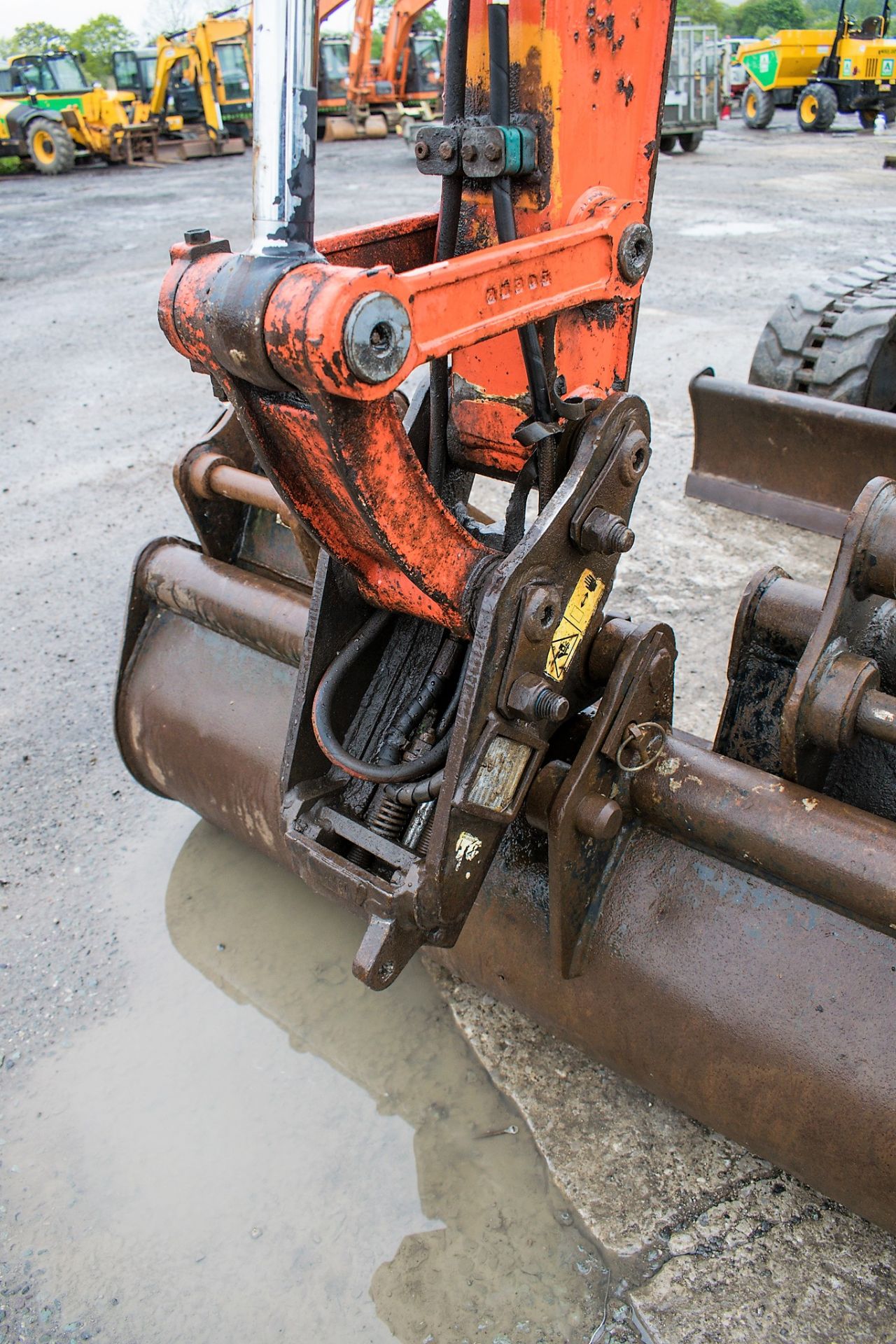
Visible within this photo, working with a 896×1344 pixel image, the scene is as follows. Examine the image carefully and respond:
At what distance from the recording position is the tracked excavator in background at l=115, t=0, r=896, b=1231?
1.62m

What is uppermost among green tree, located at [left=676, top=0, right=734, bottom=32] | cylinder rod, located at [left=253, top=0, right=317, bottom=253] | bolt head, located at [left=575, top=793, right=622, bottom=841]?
green tree, located at [left=676, top=0, right=734, bottom=32]

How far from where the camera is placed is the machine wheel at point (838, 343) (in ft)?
13.8

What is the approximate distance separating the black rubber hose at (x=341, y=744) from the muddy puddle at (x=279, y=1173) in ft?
2.51

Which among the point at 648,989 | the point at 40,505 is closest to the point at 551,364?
the point at 648,989

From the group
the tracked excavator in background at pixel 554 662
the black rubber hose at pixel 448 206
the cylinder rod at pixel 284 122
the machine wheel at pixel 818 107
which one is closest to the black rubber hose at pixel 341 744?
the tracked excavator in background at pixel 554 662

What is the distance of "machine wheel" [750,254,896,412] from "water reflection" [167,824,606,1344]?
2.95m

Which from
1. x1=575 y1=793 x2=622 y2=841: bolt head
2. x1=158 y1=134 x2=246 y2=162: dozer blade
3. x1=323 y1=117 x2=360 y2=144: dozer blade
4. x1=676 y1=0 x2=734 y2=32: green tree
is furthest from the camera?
x1=676 y1=0 x2=734 y2=32: green tree

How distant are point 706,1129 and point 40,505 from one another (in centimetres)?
401

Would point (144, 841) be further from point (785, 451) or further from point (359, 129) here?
point (359, 129)

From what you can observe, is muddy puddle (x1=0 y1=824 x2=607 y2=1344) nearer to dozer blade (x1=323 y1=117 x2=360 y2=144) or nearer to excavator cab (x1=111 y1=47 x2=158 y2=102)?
dozer blade (x1=323 y1=117 x2=360 y2=144)

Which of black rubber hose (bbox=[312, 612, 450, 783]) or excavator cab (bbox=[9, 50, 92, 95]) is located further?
excavator cab (bbox=[9, 50, 92, 95])

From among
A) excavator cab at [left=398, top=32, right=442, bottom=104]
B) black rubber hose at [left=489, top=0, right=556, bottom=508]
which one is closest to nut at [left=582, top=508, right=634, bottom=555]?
black rubber hose at [left=489, top=0, right=556, bottom=508]

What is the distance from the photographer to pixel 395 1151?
2.14 metres

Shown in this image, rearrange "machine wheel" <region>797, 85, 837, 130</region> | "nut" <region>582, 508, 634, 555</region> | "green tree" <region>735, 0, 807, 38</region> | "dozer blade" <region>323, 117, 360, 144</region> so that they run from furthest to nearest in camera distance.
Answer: "green tree" <region>735, 0, 807, 38</region> < "dozer blade" <region>323, 117, 360, 144</region> < "machine wheel" <region>797, 85, 837, 130</region> < "nut" <region>582, 508, 634, 555</region>
